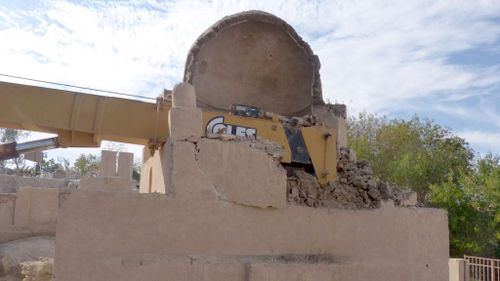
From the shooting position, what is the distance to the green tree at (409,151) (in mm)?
21891

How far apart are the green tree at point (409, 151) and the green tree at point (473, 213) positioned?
7.31ft

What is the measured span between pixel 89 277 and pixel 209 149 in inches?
82.7

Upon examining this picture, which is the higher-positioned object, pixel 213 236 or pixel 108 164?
pixel 108 164

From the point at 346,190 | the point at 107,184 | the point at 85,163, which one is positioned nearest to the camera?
the point at 346,190

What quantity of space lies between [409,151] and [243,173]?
18525 millimetres

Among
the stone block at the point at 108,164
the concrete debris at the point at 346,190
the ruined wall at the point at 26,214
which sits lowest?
the ruined wall at the point at 26,214

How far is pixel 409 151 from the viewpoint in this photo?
77.7ft

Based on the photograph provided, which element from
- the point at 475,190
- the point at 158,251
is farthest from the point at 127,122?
the point at 475,190

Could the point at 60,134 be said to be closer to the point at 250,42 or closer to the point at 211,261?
the point at 211,261

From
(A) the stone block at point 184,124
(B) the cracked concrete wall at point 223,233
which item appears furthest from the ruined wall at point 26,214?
(A) the stone block at point 184,124

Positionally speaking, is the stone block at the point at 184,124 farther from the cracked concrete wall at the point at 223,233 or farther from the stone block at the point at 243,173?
the stone block at the point at 243,173

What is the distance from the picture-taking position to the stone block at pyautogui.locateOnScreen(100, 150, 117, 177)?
14.4m

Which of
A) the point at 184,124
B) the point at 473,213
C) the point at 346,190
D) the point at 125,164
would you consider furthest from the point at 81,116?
the point at 473,213

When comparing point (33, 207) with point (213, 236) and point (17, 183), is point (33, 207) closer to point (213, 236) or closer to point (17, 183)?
point (213, 236)
